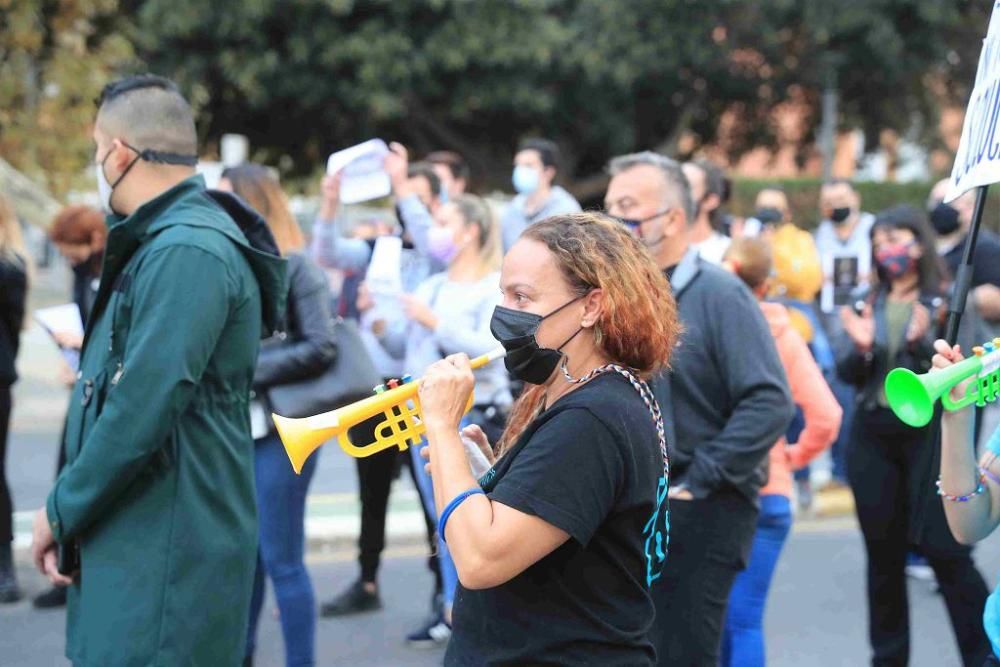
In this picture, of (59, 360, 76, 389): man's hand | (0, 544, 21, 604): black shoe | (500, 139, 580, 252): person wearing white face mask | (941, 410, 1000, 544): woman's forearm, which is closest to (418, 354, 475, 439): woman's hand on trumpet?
(941, 410, 1000, 544): woman's forearm

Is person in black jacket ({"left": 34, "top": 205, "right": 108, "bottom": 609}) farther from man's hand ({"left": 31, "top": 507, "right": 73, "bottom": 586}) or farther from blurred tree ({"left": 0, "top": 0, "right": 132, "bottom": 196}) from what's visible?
blurred tree ({"left": 0, "top": 0, "right": 132, "bottom": 196})

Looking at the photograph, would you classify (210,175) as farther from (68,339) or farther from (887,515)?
(887,515)

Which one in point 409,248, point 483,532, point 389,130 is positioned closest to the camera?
point 483,532

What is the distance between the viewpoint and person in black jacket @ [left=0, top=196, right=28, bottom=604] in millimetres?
6258

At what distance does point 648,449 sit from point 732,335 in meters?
1.59

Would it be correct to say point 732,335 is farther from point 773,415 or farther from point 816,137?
point 816,137

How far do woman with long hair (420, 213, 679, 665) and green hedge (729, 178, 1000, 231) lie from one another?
76.7ft

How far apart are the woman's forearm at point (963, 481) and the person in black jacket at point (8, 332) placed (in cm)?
465

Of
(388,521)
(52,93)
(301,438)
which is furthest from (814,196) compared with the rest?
(301,438)

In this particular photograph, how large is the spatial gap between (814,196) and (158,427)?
25.8 meters

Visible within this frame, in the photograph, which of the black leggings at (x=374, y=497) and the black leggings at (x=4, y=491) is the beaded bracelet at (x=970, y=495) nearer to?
the black leggings at (x=374, y=497)

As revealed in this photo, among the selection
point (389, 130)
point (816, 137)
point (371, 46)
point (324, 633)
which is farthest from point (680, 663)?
point (816, 137)

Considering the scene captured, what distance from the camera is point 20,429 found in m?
11.4

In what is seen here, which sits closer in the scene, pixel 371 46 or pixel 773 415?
pixel 773 415
